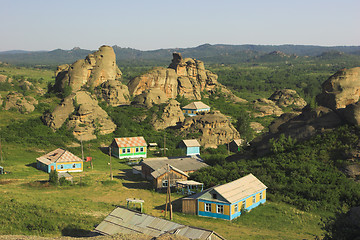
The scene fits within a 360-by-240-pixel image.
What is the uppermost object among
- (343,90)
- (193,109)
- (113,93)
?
(343,90)

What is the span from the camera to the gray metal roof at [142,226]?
21.9 m

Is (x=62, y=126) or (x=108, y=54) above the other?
(x=108, y=54)

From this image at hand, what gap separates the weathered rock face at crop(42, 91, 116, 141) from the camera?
200 ft

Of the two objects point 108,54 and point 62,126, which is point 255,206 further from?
point 108,54

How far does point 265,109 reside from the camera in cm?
9425

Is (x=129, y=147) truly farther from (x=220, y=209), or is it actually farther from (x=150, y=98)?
(x=220, y=209)

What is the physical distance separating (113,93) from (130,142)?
21.6 meters

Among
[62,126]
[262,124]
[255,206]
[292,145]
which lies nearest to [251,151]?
[292,145]

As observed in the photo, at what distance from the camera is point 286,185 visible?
38.1 metres

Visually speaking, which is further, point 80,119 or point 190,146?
point 80,119

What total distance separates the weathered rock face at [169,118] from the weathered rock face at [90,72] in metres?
16.7

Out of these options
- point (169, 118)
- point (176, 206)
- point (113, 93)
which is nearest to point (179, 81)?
point (113, 93)

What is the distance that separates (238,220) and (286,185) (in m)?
9.15

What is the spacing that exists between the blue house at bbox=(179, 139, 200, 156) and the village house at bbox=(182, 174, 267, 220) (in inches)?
1035
